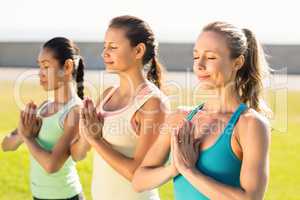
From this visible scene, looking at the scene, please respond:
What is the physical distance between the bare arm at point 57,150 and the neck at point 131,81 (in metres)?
0.55

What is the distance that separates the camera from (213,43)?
8.11 ft

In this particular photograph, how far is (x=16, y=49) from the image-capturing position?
2156cm

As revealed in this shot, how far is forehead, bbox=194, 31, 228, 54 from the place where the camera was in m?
2.47

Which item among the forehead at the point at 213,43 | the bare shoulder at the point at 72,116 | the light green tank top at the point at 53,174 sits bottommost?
the light green tank top at the point at 53,174

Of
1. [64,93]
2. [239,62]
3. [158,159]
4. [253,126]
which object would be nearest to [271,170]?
[64,93]

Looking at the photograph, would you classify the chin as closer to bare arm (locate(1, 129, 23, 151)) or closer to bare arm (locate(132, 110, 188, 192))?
bare arm (locate(132, 110, 188, 192))

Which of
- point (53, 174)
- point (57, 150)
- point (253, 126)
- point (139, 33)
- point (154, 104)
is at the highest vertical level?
point (139, 33)

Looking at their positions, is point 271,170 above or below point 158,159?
below

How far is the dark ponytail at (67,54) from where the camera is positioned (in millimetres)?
3811

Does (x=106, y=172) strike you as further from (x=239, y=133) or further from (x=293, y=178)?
(x=293, y=178)

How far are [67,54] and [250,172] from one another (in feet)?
6.15

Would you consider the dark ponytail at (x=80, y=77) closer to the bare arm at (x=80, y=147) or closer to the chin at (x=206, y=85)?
the bare arm at (x=80, y=147)

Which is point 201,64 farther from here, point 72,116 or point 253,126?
point 72,116

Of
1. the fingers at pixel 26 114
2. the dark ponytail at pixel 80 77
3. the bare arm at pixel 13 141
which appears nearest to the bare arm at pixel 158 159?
the fingers at pixel 26 114
